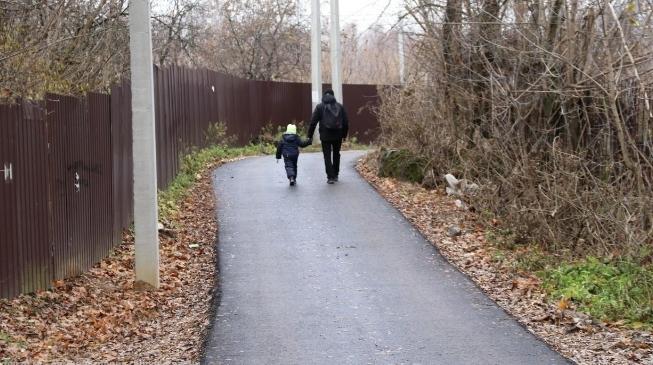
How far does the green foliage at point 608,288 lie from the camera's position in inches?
340

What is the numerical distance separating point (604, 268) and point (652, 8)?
405cm

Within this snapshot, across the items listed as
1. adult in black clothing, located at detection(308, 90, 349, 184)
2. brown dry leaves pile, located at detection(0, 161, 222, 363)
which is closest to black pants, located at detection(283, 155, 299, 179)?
adult in black clothing, located at detection(308, 90, 349, 184)

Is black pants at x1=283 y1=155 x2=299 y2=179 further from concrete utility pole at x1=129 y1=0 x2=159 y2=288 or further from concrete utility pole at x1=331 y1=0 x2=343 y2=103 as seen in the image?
concrete utility pole at x1=331 y1=0 x2=343 y2=103

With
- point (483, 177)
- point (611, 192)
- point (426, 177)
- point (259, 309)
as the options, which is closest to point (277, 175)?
point (426, 177)

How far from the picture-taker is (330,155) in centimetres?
1689

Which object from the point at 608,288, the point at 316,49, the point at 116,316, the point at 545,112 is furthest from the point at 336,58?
the point at 116,316

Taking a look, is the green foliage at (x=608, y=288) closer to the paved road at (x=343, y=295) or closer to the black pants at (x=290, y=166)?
the paved road at (x=343, y=295)

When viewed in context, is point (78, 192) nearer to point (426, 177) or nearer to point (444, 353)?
point (444, 353)

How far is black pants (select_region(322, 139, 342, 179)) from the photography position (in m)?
16.7

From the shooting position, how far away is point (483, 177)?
15.2m

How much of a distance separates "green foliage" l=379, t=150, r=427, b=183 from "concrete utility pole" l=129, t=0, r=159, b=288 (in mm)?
7748

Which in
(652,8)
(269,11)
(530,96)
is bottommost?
(530,96)

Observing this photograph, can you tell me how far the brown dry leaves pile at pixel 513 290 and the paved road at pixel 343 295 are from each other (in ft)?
0.67

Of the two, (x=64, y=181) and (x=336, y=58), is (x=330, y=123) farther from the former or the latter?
(x=336, y=58)
